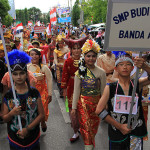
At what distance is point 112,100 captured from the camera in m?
2.51

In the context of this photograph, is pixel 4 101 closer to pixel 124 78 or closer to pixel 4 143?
pixel 124 78

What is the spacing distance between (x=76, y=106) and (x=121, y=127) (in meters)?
1.20

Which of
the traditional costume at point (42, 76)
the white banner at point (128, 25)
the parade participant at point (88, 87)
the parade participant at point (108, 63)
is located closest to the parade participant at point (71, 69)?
the traditional costume at point (42, 76)

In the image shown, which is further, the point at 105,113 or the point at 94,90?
the point at 94,90

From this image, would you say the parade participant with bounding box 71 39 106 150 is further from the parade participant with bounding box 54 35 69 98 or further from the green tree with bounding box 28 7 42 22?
the green tree with bounding box 28 7 42 22

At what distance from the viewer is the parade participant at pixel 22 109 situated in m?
2.56

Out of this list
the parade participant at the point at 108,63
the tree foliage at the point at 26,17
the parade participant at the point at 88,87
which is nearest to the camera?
the parade participant at the point at 88,87

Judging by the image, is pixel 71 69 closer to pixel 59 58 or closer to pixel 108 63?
pixel 108 63

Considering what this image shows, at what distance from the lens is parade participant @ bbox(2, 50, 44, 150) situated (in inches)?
101

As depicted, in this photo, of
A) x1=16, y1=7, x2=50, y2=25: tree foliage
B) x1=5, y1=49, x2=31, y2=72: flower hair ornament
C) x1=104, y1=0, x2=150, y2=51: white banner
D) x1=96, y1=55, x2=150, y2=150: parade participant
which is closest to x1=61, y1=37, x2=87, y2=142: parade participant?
x1=5, y1=49, x2=31, y2=72: flower hair ornament

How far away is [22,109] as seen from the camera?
2.59 m

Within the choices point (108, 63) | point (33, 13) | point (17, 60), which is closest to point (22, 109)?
point (17, 60)

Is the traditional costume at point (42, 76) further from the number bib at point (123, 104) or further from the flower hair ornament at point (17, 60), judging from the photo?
the number bib at point (123, 104)

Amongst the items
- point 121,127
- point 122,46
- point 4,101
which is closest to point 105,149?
point 121,127
